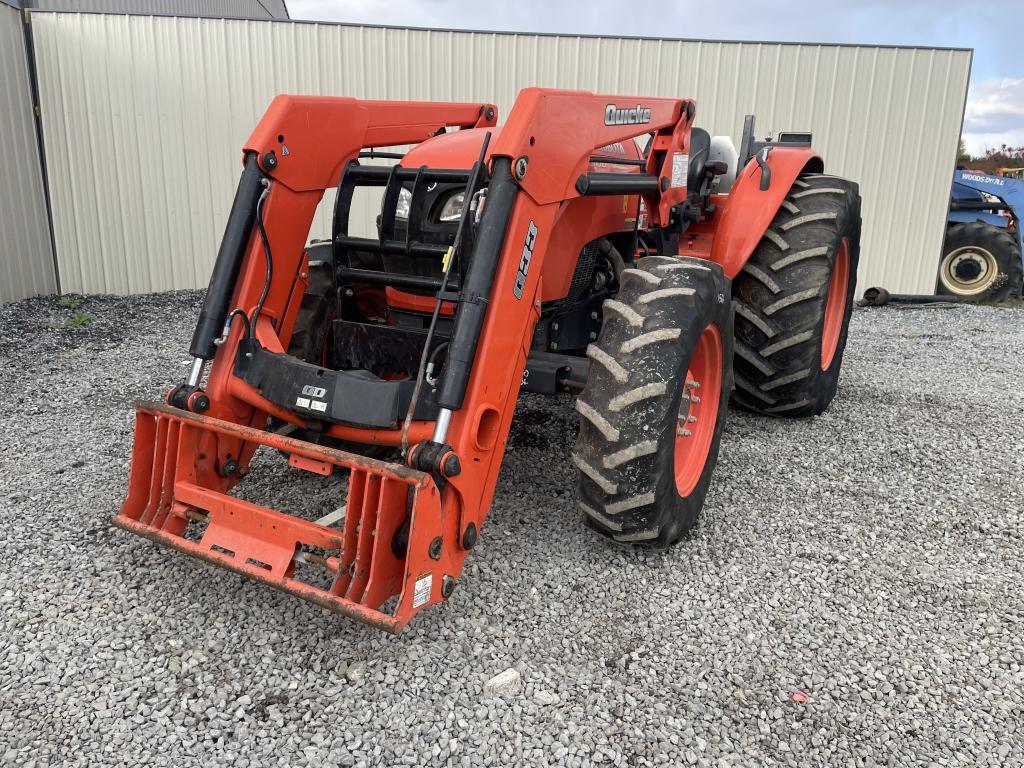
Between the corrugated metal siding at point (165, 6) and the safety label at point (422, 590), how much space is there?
9.27 m

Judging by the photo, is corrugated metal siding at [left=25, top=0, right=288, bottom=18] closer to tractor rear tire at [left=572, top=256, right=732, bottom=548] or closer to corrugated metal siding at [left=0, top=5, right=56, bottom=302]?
corrugated metal siding at [left=0, top=5, right=56, bottom=302]

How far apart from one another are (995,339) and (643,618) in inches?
274

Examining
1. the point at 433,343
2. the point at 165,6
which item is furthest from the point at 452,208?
the point at 165,6

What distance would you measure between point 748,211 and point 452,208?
191 centimetres

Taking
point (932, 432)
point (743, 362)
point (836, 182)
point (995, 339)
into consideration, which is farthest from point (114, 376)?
point (995, 339)

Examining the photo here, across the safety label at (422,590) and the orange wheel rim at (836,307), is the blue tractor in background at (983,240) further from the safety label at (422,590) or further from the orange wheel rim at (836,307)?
the safety label at (422,590)

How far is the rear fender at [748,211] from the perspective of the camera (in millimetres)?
4176

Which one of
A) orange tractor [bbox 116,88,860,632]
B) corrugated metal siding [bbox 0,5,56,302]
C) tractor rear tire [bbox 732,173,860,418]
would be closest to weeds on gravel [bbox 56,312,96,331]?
corrugated metal siding [bbox 0,5,56,302]

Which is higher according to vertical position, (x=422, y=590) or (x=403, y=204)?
(x=403, y=204)

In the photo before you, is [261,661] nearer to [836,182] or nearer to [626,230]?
[626,230]

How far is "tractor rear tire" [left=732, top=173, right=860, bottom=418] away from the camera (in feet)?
14.1

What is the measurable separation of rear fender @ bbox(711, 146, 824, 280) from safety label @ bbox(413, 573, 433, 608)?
7.96 ft

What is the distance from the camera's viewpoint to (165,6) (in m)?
13.1

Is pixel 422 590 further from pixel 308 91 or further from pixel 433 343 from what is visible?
pixel 308 91
